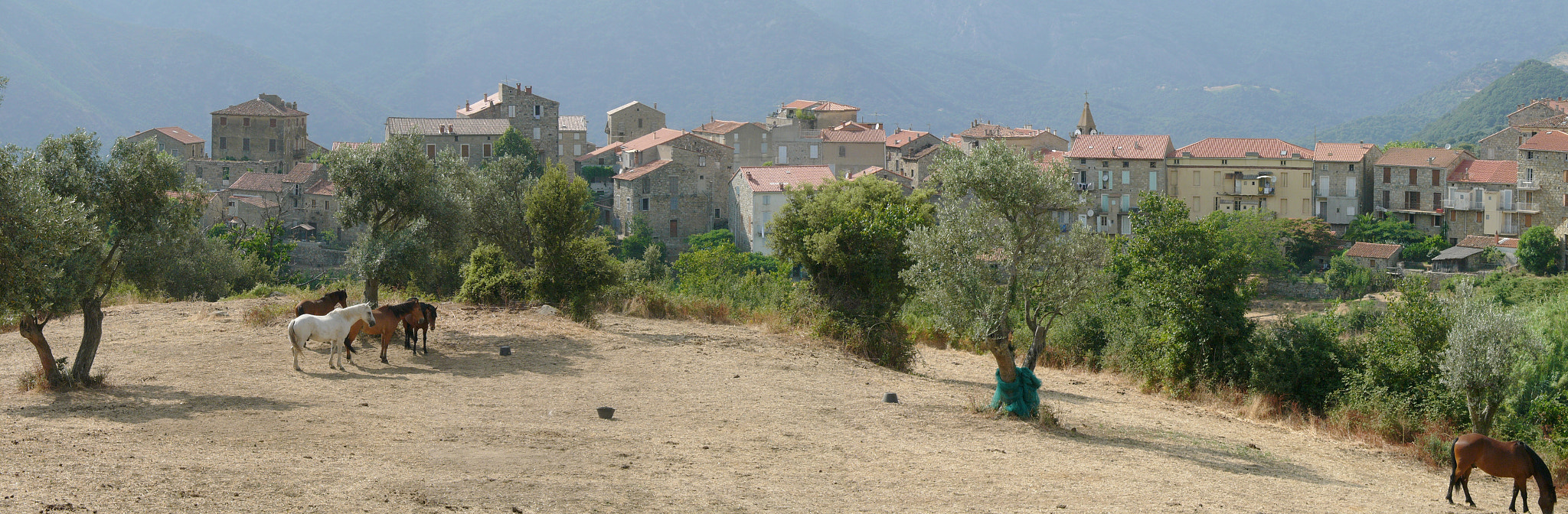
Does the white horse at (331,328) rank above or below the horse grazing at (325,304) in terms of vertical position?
below

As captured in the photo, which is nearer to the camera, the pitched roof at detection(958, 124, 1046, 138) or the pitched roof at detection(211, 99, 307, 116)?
the pitched roof at detection(211, 99, 307, 116)

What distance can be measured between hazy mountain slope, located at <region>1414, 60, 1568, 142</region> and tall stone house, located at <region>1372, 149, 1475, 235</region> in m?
83.7

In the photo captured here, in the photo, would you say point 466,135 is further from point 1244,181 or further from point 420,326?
point 420,326

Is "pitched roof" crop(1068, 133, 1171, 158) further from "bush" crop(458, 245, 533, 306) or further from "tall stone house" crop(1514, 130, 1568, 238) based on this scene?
"bush" crop(458, 245, 533, 306)

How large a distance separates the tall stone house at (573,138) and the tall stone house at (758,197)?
22.0 metres

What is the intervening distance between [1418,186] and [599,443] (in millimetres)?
84314

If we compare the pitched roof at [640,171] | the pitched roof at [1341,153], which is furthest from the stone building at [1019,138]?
the pitched roof at [640,171]

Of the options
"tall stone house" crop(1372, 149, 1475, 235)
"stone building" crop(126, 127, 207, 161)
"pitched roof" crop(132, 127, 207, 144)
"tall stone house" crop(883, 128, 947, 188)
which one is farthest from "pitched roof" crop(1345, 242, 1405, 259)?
"pitched roof" crop(132, 127, 207, 144)

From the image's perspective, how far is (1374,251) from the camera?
71938mm

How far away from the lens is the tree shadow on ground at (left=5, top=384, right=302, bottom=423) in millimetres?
11758

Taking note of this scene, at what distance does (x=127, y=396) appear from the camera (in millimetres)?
12852

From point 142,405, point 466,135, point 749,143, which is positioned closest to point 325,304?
point 142,405

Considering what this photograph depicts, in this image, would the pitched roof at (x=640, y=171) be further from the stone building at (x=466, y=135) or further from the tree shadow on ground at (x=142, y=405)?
the tree shadow on ground at (x=142, y=405)

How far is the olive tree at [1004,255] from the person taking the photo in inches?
568
